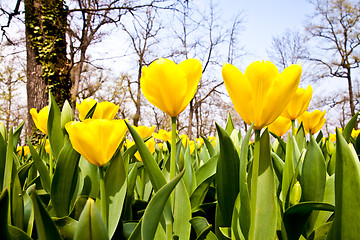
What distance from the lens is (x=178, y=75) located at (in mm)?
558

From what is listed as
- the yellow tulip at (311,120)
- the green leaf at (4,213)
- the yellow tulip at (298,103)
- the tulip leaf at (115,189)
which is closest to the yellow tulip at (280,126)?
the yellow tulip at (298,103)

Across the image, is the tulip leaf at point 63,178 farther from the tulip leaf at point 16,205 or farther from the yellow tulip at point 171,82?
the yellow tulip at point 171,82

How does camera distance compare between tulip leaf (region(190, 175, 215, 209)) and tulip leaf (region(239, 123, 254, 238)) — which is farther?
tulip leaf (region(190, 175, 215, 209))

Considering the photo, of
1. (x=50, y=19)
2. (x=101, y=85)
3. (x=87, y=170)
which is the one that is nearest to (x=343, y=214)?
(x=87, y=170)

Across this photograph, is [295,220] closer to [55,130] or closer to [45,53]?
[55,130]

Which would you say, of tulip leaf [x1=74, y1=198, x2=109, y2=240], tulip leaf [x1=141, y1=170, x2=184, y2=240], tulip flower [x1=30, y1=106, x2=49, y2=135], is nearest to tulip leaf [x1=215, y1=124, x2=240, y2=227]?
tulip leaf [x1=141, y1=170, x2=184, y2=240]

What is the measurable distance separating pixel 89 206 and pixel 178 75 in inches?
12.2

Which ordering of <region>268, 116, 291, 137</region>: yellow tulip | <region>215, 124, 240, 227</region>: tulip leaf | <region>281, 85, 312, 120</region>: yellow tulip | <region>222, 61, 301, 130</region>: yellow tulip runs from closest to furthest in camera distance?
<region>222, 61, 301, 130</region>: yellow tulip < <region>215, 124, 240, 227</region>: tulip leaf < <region>281, 85, 312, 120</region>: yellow tulip < <region>268, 116, 291, 137</region>: yellow tulip

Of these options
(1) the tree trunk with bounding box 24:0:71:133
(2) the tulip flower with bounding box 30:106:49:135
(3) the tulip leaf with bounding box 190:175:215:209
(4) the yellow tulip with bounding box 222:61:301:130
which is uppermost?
(1) the tree trunk with bounding box 24:0:71:133

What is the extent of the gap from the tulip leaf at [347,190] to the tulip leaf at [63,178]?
537 millimetres

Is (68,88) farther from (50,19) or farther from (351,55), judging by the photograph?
(351,55)

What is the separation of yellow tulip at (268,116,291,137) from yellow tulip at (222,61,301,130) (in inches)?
24.8

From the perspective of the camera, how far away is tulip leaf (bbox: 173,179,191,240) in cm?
60

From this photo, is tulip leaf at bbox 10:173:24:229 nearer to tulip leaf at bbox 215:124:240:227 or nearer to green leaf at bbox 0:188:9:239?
green leaf at bbox 0:188:9:239
